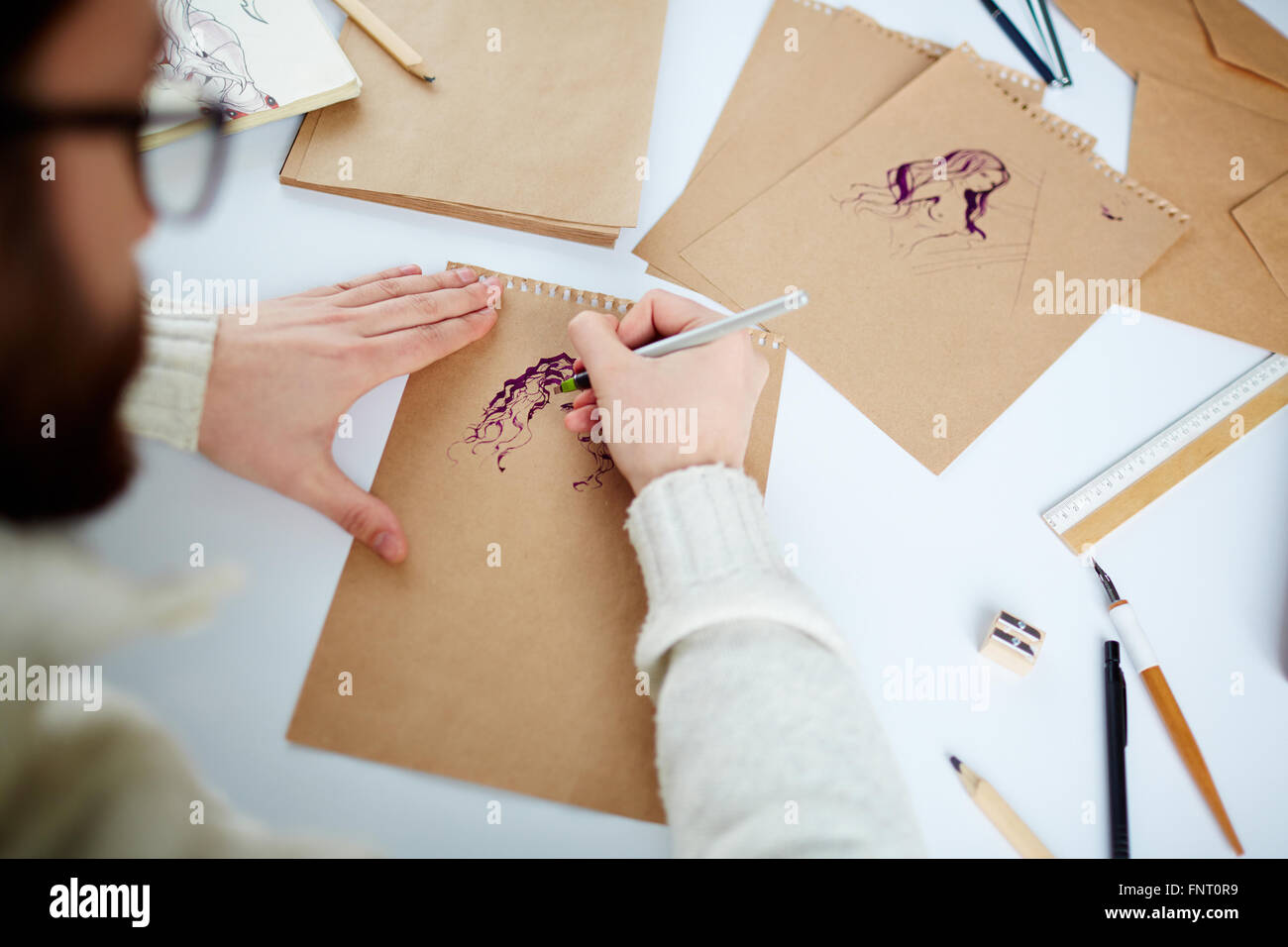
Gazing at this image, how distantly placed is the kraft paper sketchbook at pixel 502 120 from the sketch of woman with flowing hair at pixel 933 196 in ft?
1.05

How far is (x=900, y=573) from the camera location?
0.80 meters

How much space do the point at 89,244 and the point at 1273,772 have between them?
119 cm

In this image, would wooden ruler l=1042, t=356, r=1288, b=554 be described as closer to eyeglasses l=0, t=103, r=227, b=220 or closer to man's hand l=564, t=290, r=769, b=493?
man's hand l=564, t=290, r=769, b=493

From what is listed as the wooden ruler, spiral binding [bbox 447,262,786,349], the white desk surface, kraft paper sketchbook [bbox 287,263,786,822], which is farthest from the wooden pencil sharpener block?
spiral binding [bbox 447,262,786,349]

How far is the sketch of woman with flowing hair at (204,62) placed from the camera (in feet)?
2.84

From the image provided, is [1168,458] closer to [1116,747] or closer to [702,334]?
[1116,747]

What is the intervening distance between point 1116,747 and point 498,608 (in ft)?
2.09

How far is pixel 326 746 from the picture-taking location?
68 cm

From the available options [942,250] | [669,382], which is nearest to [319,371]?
[669,382]

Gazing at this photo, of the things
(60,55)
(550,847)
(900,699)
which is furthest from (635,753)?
(60,55)

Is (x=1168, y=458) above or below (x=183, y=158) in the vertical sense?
below

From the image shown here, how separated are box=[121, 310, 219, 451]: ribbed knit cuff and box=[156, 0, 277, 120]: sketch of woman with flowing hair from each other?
314 mm

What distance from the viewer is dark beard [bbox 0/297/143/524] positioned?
0.54 meters
